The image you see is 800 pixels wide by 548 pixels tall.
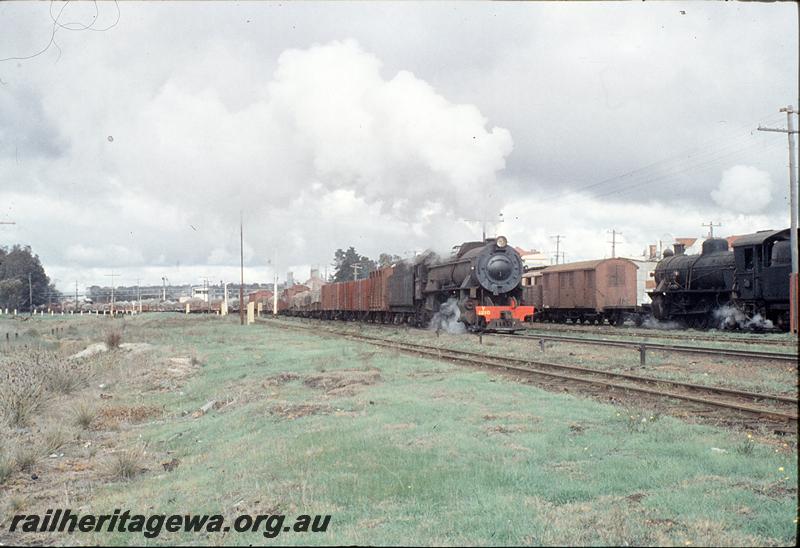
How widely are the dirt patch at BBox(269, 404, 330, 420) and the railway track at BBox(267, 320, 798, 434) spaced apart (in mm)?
4702

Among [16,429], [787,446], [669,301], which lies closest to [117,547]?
[787,446]

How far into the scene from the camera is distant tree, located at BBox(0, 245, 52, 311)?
98637 mm

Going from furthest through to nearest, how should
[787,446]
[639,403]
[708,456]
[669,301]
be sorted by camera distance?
[669,301]
[639,403]
[787,446]
[708,456]

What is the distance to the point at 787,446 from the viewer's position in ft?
24.8

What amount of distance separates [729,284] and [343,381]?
19.0 m

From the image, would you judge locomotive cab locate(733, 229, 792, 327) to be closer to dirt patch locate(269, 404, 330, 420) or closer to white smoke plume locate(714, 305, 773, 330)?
white smoke plume locate(714, 305, 773, 330)

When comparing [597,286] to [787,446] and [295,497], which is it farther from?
[295,497]

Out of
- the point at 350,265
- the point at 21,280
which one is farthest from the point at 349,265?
the point at 21,280

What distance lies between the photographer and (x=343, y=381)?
44.7ft

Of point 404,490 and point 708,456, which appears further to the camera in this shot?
point 708,456

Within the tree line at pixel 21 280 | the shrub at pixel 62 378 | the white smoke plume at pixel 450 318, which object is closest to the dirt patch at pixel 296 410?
the shrub at pixel 62 378

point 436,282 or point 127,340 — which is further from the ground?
point 436,282

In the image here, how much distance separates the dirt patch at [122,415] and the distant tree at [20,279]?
95811 millimetres

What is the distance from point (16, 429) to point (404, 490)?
988 centimetres
